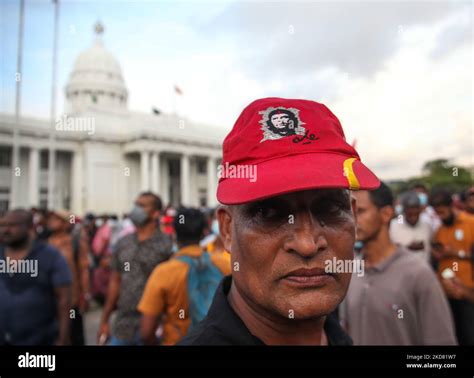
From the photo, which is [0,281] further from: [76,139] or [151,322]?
[76,139]

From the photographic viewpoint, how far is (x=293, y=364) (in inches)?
43.0

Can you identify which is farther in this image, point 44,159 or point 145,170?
point 145,170

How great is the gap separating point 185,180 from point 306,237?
106ft

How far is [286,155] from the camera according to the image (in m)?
0.96

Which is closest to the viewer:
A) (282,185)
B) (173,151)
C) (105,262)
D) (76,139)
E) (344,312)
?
(282,185)

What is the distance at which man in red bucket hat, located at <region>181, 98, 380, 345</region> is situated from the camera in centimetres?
91

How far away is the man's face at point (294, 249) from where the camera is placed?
906 mm

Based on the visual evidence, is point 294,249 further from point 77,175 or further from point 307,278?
point 77,175

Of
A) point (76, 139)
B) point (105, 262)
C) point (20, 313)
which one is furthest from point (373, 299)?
point (76, 139)

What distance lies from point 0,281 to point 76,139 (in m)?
27.5

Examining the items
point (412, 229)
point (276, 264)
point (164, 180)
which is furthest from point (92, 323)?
point (164, 180)

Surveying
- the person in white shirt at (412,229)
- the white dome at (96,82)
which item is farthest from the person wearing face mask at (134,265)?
the white dome at (96,82)

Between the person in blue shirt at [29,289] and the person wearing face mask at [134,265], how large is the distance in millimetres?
422

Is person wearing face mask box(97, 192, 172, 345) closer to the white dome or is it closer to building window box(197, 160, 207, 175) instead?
building window box(197, 160, 207, 175)
